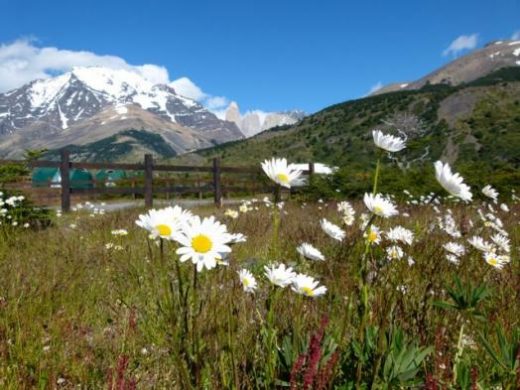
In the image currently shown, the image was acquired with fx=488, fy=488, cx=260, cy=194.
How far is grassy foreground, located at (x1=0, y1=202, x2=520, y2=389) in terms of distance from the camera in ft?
5.19

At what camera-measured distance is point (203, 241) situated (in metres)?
1.50

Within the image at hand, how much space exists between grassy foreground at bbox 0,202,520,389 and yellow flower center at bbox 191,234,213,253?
11 centimetres

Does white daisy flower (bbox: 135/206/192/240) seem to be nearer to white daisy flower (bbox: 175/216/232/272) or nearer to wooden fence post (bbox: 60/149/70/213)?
white daisy flower (bbox: 175/216/232/272)

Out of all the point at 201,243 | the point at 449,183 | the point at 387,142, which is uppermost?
the point at 387,142

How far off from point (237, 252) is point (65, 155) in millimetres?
9999

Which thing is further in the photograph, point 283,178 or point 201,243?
point 283,178

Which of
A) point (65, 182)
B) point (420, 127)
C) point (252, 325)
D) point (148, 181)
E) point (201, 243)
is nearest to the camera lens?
point (201, 243)

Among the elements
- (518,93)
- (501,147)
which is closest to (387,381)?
(501,147)

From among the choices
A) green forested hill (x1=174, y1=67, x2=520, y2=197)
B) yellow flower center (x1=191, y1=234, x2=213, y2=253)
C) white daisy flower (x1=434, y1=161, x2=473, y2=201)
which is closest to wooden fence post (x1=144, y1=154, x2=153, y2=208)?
yellow flower center (x1=191, y1=234, x2=213, y2=253)

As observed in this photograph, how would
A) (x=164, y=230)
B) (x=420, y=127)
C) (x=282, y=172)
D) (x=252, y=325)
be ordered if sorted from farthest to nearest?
(x=420, y=127), (x=252, y=325), (x=282, y=172), (x=164, y=230)

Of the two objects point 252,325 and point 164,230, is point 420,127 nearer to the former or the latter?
point 252,325

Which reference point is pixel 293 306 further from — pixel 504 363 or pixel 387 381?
pixel 504 363

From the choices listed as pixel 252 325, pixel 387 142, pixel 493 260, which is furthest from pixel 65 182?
pixel 387 142

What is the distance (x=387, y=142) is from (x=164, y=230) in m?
0.86
